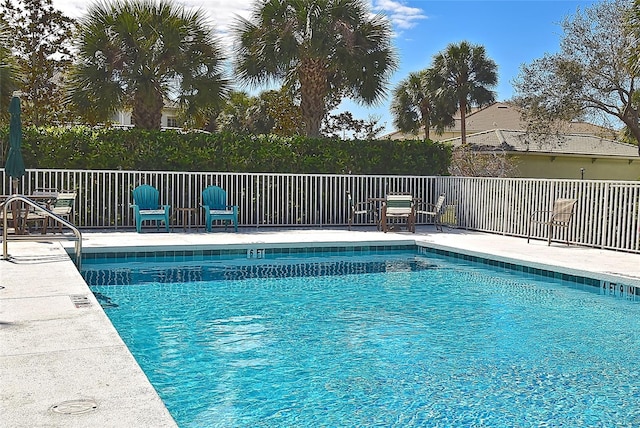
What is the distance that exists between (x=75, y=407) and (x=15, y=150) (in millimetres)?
8420

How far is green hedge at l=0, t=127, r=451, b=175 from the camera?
13.4 meters

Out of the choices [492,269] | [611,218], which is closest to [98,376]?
[492,269]

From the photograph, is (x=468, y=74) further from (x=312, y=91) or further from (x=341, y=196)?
(x=341, y=196)

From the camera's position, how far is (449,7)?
15.2m

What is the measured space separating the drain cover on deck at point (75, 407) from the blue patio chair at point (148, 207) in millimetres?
9776

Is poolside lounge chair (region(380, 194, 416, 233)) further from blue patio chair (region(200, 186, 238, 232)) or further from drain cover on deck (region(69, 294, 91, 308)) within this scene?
drain cover on deck (region(69, 294, 91, 308))

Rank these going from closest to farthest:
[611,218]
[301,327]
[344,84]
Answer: [301,327] → [611,218] → [344,84]

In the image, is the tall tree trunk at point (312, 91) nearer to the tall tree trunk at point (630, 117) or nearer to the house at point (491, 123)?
the tall tree trunk at point (630, 117)

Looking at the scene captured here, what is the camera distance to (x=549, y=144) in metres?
26.5

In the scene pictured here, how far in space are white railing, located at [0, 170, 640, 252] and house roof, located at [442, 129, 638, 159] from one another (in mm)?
11748

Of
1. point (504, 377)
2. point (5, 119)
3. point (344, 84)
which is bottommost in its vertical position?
point (504, 377)

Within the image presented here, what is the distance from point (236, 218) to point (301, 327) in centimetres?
714

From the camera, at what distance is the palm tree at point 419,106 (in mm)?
28281

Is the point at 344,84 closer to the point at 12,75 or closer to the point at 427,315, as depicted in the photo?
the point at 12,75
